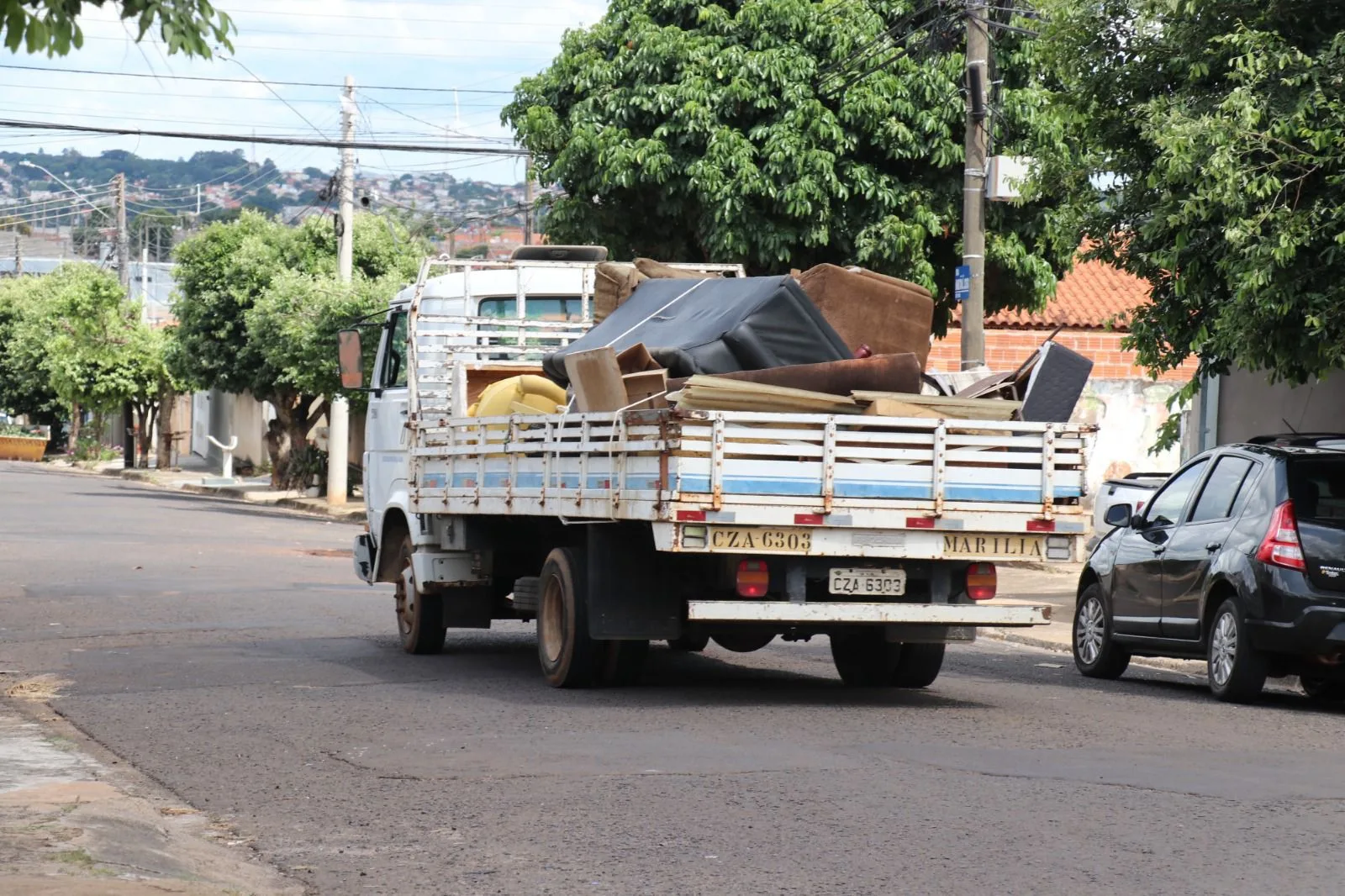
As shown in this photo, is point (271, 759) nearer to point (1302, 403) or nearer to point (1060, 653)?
point (1060, 653)

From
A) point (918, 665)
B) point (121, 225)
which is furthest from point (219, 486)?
point (918, 665)

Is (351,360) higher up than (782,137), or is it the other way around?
(782,137)

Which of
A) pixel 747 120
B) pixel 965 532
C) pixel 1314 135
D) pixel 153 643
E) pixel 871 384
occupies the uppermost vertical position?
pixel 747 120

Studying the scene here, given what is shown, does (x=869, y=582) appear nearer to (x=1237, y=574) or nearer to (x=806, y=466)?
(x=806, y=466)

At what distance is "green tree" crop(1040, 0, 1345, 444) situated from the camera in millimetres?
12711

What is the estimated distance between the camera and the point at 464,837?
700 cm

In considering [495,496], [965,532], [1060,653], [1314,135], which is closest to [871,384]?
[965,532]

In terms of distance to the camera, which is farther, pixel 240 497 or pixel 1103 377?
pixel 240 497

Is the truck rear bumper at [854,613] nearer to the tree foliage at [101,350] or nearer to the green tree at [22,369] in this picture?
the tree foliage at [101,350]

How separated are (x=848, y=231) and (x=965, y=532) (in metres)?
13.2

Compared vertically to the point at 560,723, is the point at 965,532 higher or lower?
higher

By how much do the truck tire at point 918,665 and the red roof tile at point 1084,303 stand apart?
18939mm

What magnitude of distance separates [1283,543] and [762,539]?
10.9 feet

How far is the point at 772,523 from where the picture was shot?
10031 millimetres
